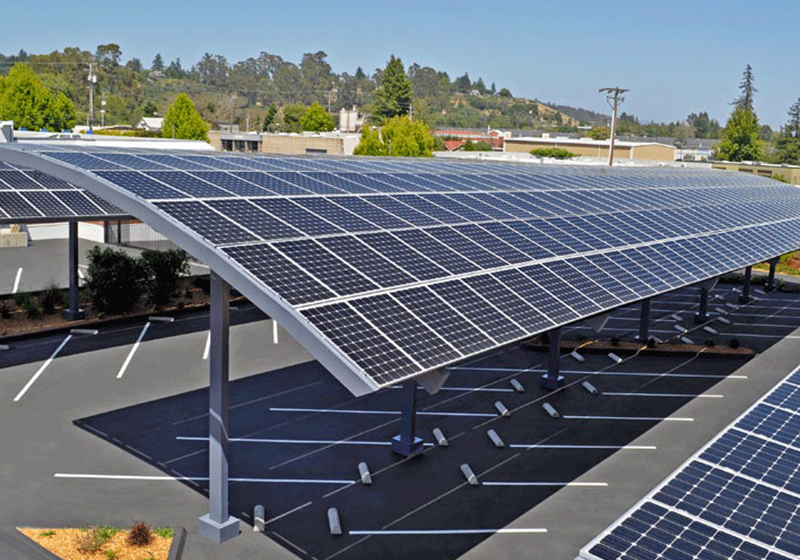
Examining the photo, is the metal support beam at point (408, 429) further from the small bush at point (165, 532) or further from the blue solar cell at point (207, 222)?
the blue solar cell at point (207, 222)

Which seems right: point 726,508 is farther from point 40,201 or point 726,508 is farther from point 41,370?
point 40,201

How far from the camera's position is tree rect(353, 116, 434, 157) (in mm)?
69188

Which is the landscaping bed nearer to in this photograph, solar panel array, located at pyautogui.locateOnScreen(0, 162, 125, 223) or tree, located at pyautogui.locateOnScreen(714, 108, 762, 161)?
solar panel array, located at pyautogui.locateOnScreen(0, 162, 125, 223)

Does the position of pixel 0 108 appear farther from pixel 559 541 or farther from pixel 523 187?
pixel 559 541

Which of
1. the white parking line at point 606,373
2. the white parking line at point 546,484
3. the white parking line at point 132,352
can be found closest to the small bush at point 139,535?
the white parking line at point 546,484

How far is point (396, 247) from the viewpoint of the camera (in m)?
15.1

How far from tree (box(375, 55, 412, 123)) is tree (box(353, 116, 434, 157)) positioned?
46052 mm

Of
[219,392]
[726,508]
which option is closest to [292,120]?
[219,392]

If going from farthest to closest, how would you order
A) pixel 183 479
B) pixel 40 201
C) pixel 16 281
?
pixel 16 281
pixel 40 201
pixel 183 479

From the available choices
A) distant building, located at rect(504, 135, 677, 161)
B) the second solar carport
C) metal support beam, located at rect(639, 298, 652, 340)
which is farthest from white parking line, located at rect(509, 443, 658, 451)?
distant building, located at rect(504, 135, 677, 161)

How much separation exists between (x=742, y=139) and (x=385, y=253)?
107130 millimetres

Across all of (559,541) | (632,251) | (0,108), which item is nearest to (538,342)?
(632,251)

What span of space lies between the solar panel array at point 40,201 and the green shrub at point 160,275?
240 cm

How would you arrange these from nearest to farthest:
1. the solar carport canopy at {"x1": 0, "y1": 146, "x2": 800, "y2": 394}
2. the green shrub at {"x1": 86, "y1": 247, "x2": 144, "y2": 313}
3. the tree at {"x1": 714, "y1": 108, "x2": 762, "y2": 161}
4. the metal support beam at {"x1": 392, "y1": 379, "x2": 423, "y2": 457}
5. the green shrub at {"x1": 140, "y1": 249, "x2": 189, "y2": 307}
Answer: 1. the solar carport canopy at {"x1": 0, "y1": 146, "x2": 800, "y2": 394}
2. the metal support beam at {"x1": 392, "y1": 379, "x2": 423, "y2": 457}
3. the green shrub at {"x1": 86, "y1": 247, "x2": 144, "y2": 313}
4. the green shrub at {"x1": 140, "y1": 249, "x2": 189, "y2": 307}
5. the tree at {"x1": 714, "y1": 108, "x2": 762, "y2": 161}
